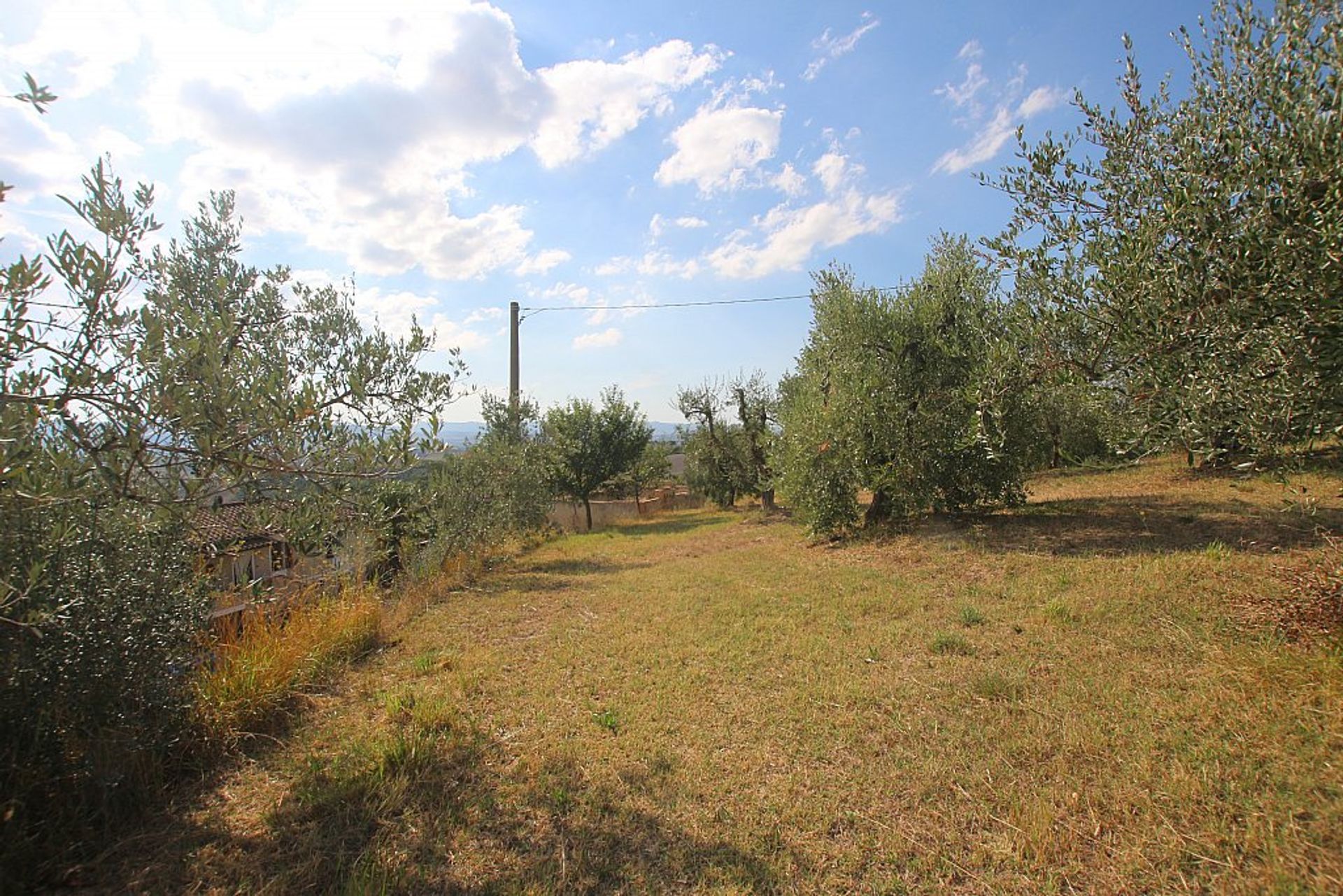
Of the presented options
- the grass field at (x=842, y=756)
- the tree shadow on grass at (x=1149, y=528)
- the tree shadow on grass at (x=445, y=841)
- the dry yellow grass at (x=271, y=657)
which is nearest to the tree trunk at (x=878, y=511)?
the tree shadow on grass at (x=1149, y=528)

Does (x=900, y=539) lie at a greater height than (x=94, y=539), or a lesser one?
lesser

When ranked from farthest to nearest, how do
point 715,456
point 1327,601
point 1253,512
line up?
point 715,456 < point 1253,512 < point 1327,601

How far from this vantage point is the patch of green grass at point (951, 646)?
5.08m

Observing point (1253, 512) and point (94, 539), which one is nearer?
point (94, 539)

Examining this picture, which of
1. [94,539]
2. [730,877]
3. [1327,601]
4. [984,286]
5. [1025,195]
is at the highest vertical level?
[984,286]

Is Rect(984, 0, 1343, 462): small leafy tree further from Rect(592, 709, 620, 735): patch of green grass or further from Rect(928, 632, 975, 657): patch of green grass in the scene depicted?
Rect(592, 709, 620, 735): patch of green grass

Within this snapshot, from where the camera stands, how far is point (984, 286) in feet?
35.1

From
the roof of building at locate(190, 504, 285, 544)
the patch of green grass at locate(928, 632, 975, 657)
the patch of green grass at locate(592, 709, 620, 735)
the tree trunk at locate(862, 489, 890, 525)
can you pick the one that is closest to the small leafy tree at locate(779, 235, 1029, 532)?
the tree trunk at locate(862, 489, 890, 525)

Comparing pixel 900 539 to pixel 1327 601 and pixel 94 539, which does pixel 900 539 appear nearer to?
pixel 1327 601

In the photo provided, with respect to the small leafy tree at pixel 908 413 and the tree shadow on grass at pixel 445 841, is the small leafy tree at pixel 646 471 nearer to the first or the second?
the small leafy tree at pixel 908 413

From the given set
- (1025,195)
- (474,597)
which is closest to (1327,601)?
(1025,195)

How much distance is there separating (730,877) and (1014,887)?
1.20 meters

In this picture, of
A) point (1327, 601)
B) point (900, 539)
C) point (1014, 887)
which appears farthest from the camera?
point (900, 539)

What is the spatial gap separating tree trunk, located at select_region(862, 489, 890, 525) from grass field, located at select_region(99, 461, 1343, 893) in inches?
215
